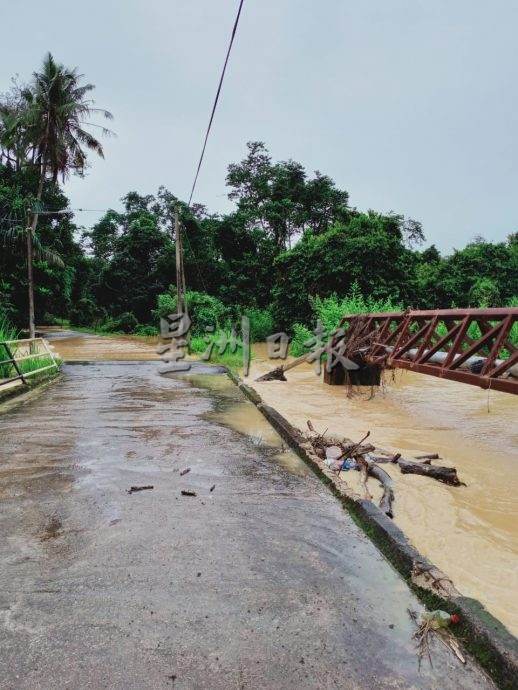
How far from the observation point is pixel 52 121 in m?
29.1

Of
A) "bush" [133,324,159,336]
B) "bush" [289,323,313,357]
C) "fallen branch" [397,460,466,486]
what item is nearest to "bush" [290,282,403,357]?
"bush" [289,323,313,357]

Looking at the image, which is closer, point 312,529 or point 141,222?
point 312,529

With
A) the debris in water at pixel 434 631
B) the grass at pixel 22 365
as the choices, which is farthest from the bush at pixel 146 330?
the debris in water at pixel 434 631

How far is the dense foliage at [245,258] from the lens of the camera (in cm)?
2047

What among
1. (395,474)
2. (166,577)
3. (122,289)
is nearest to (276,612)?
(166,577)

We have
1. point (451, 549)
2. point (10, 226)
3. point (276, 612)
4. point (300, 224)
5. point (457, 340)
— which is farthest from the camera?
point (300, 224)

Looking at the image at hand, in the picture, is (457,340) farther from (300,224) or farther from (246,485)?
(300,224)

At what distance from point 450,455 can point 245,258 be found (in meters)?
25.5

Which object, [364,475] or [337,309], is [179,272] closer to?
[337,309]

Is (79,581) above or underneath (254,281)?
underneath

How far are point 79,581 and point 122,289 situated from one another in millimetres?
37154

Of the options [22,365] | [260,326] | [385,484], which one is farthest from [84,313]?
[385,484]

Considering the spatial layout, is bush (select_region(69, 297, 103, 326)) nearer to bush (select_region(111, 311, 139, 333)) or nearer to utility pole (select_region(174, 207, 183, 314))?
bush (select_region(111, 311, 139, 333))

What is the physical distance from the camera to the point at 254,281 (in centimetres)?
3014
